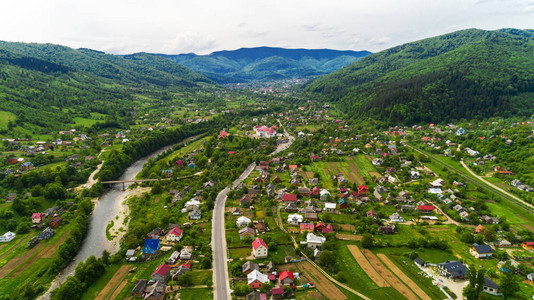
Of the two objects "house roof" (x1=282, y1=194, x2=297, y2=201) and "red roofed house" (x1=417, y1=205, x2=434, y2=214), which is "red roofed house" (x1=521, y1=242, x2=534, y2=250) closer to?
"red roofed house" (x1=417, y1=205, x2=434, y2=214)

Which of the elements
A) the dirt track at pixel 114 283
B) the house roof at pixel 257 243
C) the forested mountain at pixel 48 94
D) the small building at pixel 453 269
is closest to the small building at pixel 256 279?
the house roof at pixel 257 243

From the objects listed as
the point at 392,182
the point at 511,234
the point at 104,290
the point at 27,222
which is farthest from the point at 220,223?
the point at 511,234

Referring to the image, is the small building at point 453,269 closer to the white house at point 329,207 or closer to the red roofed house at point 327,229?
the red roofed house at point 327,229

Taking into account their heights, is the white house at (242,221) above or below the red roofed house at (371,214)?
above

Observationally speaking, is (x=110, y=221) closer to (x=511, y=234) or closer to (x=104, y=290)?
(x=104, y=290)

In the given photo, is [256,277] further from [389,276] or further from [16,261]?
[16,261]
